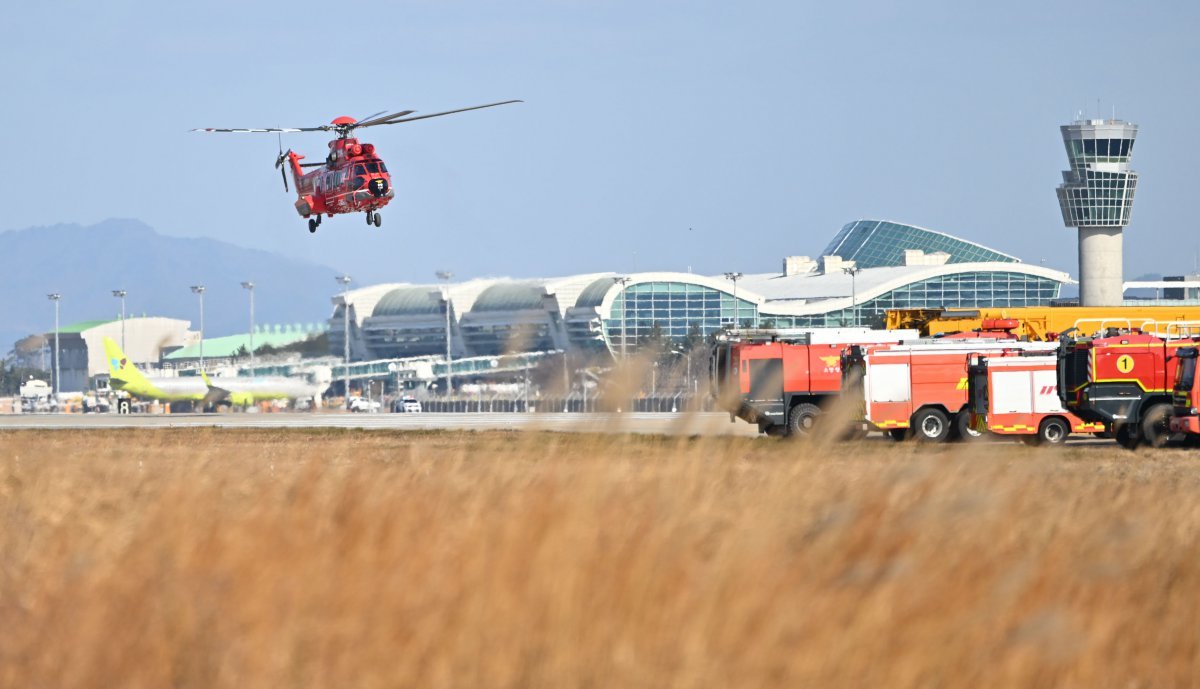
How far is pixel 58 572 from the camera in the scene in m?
6.01

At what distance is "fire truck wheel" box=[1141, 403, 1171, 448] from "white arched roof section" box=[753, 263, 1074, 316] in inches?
4364

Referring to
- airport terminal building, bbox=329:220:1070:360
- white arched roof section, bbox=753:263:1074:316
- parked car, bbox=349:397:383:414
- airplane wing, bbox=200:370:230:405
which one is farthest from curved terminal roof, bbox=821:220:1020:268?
airplane wing, bbox=200:370:230:405

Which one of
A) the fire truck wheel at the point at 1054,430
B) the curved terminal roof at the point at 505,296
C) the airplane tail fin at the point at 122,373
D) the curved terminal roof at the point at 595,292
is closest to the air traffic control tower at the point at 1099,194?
the curved terminal roof at the point at 595,292

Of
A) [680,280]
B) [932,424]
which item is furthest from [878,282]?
[932,424]

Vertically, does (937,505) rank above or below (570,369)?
below

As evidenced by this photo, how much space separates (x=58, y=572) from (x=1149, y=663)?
4.61m

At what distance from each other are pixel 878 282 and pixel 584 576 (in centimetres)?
14729

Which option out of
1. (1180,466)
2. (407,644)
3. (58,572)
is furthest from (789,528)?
(1180,466)

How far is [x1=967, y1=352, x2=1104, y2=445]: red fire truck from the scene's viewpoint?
3456 cm

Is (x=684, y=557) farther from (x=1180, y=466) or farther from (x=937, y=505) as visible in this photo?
(x=1180, y=466)

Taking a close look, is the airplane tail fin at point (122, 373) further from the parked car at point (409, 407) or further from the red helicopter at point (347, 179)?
the red helicopter at point (347, 179)

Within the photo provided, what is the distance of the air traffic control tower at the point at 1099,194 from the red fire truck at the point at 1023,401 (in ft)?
314

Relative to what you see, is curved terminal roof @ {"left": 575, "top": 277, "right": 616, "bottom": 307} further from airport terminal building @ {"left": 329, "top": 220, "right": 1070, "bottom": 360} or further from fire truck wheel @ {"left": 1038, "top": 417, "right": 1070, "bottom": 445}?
fire truck wheel @ {"left": 1038, "top": 417, "right": 1070, "bottom": 445}

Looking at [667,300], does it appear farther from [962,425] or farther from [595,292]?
[962,425]
